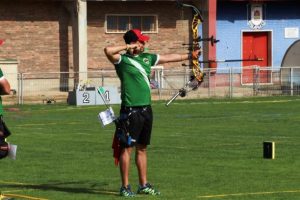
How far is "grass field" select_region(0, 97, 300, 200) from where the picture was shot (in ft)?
51.9

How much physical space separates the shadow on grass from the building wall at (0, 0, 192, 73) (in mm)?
31307

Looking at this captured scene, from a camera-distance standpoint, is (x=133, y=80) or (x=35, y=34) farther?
(x=35, y=34)

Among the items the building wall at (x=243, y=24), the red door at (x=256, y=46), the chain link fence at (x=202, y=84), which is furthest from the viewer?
the red door at (x=256, y=46)

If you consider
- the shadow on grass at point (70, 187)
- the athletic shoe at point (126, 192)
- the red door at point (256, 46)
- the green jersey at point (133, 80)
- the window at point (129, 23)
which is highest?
the window at point (129, 23)

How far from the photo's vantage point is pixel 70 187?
16.3m

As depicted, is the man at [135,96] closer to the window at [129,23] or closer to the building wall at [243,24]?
the window at [129,23]

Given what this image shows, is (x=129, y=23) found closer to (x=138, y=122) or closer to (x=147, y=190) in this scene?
(x=138, y=122)

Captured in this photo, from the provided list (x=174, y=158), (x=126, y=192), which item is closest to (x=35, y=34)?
(x=174, y=158)

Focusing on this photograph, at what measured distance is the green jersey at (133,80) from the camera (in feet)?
50.5

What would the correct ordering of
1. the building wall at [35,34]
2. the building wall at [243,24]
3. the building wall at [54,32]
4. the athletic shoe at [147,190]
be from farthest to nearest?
the building wall at [243,24], the building wall at [54,32], the building wall at [35,34], the athletic shoe at [147,190]

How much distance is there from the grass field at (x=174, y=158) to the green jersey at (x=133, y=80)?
4.42 ft

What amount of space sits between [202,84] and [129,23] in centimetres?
637

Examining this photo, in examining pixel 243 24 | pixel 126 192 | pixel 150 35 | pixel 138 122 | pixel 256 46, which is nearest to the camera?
pixel 126 192

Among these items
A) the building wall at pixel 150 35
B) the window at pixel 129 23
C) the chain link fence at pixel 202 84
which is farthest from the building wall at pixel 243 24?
the chain link fence at pixel 202 84
